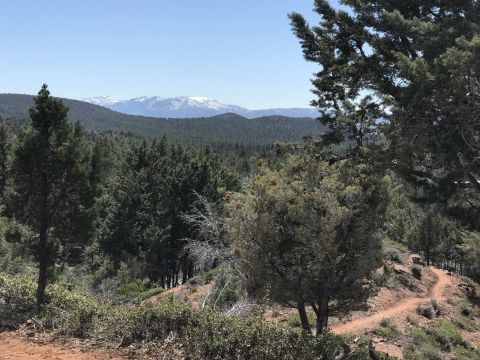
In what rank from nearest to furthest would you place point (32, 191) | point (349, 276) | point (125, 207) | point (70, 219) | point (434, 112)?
point (434, 112)
point (349, 276)
point (32, 191)
point (70, 219)
point (125, 207)

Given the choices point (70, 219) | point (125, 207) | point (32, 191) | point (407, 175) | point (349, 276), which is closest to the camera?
point (349, 276)

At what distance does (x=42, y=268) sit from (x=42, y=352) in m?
5.84

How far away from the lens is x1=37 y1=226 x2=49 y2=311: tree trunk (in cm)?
1330

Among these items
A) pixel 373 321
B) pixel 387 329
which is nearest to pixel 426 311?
pixel 373 321

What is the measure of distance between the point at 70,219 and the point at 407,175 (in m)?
11.1

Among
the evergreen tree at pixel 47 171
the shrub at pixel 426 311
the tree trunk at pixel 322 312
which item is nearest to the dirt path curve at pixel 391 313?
the shrub at pixel 426 311

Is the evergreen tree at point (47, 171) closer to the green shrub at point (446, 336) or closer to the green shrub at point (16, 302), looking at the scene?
the green shrub at point (16, 302)

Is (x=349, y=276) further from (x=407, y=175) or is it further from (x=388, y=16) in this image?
(x=388, y=16)

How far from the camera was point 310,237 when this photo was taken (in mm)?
8930

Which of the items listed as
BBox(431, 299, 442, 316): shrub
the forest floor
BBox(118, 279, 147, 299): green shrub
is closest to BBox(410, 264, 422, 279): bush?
the forest floor

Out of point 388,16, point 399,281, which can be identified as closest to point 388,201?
point 388,16

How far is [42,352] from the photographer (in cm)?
843

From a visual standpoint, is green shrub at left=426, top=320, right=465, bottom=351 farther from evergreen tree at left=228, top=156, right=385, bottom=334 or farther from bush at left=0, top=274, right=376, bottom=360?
bush at left=0, top=274, right=376, bottom=360

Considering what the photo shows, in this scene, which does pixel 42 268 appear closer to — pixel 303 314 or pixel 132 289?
pixel 303 314
